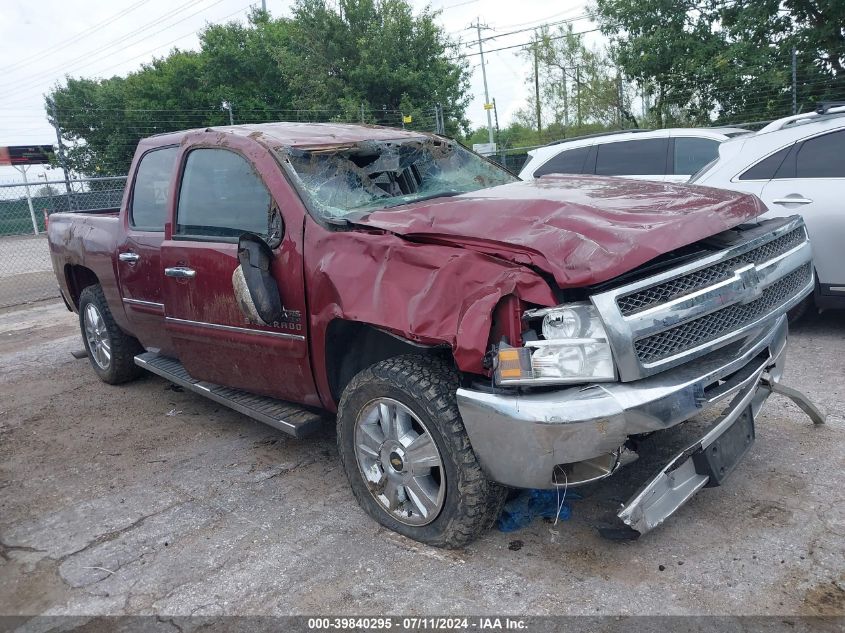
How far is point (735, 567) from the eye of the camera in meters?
2.70

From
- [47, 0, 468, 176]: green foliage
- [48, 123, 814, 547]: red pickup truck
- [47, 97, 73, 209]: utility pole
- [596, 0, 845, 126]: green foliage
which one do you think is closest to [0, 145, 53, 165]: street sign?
[47, 0, 468, 176]: green foliage

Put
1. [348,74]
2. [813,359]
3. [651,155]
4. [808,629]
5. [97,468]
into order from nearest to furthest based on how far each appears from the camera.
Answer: [808,629] → [97,468] → [813,359] → [651,155] → [348,74]

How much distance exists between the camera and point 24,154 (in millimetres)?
40250

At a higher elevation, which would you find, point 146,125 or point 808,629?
point 146,125

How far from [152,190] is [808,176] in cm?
489

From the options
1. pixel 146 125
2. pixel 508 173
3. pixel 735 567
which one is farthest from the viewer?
pixel 146 125

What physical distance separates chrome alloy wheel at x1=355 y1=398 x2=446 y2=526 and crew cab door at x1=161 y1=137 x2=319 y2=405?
1.86ft

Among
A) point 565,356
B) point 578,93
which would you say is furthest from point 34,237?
point 578,93

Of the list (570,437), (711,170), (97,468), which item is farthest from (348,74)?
(570,437)

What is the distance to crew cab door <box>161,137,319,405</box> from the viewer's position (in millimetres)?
3488

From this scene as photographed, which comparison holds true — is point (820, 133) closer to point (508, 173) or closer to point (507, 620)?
point (508, 173)

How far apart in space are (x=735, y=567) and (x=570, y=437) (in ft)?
3.01

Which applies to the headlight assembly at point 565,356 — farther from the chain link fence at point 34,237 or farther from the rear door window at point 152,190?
the chain link fence at point 34,237

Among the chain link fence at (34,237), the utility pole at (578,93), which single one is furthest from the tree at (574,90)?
the chain link fence at (34,237)
